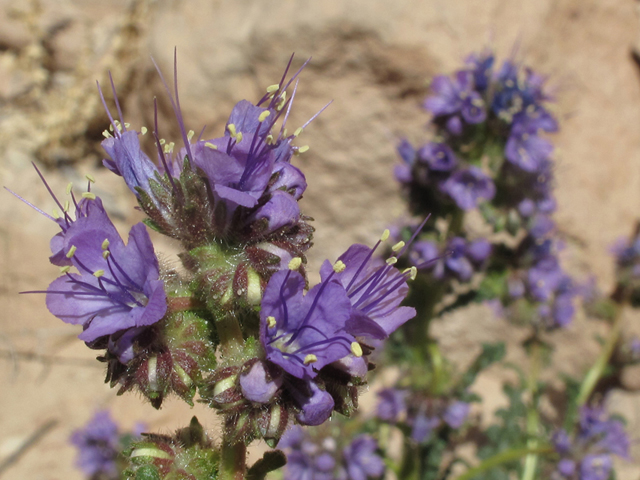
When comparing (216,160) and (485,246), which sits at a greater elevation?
(216,160)

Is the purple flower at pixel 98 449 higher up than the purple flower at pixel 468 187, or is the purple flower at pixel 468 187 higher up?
the purple flower at pixel 468 187

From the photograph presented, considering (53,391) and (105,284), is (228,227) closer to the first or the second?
(105,284)

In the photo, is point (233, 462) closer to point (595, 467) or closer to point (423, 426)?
point (423, 426)

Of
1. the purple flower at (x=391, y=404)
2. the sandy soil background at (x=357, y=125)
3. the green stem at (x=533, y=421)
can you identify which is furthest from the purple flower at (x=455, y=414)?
the sandy soil background at (x=357, y=125)

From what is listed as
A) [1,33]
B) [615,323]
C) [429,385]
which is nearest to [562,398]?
[615,323]

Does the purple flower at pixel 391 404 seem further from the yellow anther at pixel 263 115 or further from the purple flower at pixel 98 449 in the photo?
the yellow anther at pixel 263 115

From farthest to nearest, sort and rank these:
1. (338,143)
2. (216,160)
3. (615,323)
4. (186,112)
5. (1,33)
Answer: (1,33) → (186,112) → (338,143) → (615,323) → (216,160)
